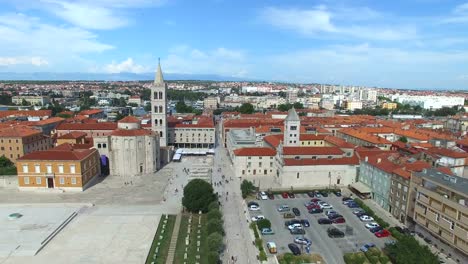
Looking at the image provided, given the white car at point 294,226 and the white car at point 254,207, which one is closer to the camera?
the white car at point 294,226

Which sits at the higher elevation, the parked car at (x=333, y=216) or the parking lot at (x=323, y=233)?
the parked car at (x=333, y=216)

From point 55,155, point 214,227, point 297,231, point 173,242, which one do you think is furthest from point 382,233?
point 55,155

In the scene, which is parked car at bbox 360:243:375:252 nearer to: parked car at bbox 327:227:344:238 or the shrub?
parked car at bbox 327:227:344:238

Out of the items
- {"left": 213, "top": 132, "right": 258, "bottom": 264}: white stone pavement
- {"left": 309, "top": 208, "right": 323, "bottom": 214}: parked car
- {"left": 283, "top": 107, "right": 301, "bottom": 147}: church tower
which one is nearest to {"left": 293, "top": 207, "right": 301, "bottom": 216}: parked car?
{"left": 309, "top": 208, "right": 323, "bottom": 214}: parked car

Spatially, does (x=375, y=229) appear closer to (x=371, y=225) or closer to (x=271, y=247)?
(x=371, y=225)

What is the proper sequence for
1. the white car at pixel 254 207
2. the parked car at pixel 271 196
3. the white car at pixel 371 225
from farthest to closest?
the parked car at pixel 271 196, the white car at pixel 254 207, the white car at pixel 371 225

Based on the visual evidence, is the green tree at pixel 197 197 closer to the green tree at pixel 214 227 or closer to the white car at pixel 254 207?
the white car at pixel 254 207

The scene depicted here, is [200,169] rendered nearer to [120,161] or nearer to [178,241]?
[120,161]

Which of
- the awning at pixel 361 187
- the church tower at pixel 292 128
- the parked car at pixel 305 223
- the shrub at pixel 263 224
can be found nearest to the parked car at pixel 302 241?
the shrub at pixel 263 224
